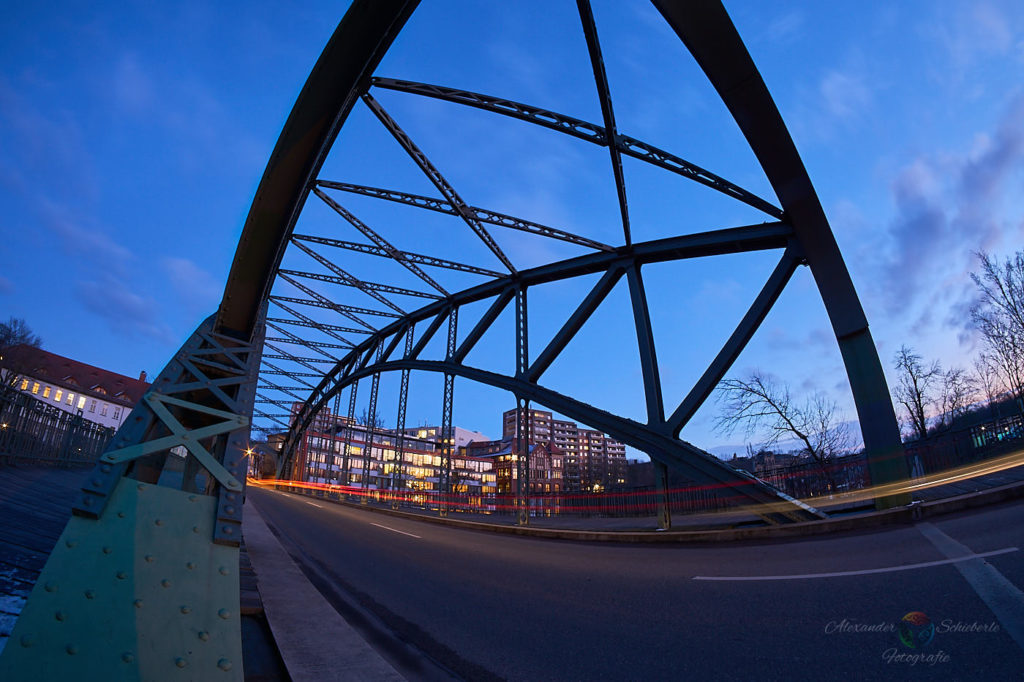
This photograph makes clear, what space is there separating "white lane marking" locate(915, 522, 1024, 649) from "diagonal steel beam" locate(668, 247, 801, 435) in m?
6.10

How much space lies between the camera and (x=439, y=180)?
1198 cm

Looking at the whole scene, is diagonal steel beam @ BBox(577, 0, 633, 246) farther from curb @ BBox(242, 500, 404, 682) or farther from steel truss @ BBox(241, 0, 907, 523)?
curb @ BBox(242, 500, 404, 682)

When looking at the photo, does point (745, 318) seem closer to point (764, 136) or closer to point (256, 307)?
point (764, 136)

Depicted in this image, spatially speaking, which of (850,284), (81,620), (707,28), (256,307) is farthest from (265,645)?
(850,284)

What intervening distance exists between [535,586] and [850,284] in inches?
382

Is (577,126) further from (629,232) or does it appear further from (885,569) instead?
(885,569)

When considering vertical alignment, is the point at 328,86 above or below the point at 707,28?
below

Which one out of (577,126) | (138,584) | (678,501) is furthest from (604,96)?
(678,501)

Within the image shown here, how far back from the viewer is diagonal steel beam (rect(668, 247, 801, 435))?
36.2ft

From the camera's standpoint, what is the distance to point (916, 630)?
124 inches

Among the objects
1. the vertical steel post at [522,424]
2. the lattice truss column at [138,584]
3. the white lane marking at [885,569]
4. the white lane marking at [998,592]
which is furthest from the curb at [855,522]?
the lattice truss column at [138,584]

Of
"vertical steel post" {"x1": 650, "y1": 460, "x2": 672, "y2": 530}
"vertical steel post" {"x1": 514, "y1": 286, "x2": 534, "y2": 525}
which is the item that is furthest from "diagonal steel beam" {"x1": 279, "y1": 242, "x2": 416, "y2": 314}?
"vertical steel post" {"x1": 650, "y1": 460, "x2": 672, "y2": 530}

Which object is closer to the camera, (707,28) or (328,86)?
(328,86)

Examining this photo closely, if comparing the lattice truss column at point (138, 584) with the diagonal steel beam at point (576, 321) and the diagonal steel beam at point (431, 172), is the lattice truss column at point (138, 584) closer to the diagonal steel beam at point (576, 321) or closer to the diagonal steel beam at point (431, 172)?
the diagonal steel beam at point (431, 172)
